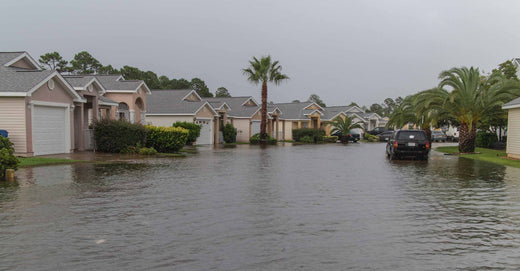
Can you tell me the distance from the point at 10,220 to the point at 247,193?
563 cm

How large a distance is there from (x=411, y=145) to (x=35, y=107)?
19272mm

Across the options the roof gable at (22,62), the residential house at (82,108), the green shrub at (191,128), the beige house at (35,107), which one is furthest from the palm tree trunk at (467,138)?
the roof gable at (22,62)

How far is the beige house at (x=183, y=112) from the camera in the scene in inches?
1575

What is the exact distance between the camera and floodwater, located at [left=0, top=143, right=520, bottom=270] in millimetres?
6027

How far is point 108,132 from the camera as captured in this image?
24.5 meters

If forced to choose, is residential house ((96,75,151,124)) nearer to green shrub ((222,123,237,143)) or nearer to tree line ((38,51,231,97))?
green shrub ((222,123,237,143))

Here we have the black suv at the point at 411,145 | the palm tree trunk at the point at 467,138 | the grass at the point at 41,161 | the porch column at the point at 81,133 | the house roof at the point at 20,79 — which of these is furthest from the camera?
the palm tree trunk at the point at 467,138

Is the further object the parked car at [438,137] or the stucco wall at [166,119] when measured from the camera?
the parked car at [438,137]

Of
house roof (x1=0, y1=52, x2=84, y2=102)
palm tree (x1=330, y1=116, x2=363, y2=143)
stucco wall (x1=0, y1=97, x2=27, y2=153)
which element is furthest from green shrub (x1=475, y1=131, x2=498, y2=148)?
stucco wall (x1=0, y1=97, x2=27, y2=153)

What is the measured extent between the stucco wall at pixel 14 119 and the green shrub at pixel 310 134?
39808mm

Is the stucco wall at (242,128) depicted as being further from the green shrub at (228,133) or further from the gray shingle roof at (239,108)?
the green shrub at (228,133)

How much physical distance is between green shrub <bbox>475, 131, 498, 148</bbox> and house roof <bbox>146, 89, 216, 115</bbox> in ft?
81.9

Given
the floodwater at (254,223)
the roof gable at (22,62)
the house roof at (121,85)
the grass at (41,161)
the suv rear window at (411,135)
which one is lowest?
the floodwater at (254,223)

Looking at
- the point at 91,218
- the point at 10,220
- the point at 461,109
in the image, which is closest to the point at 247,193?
the point at 91,218
